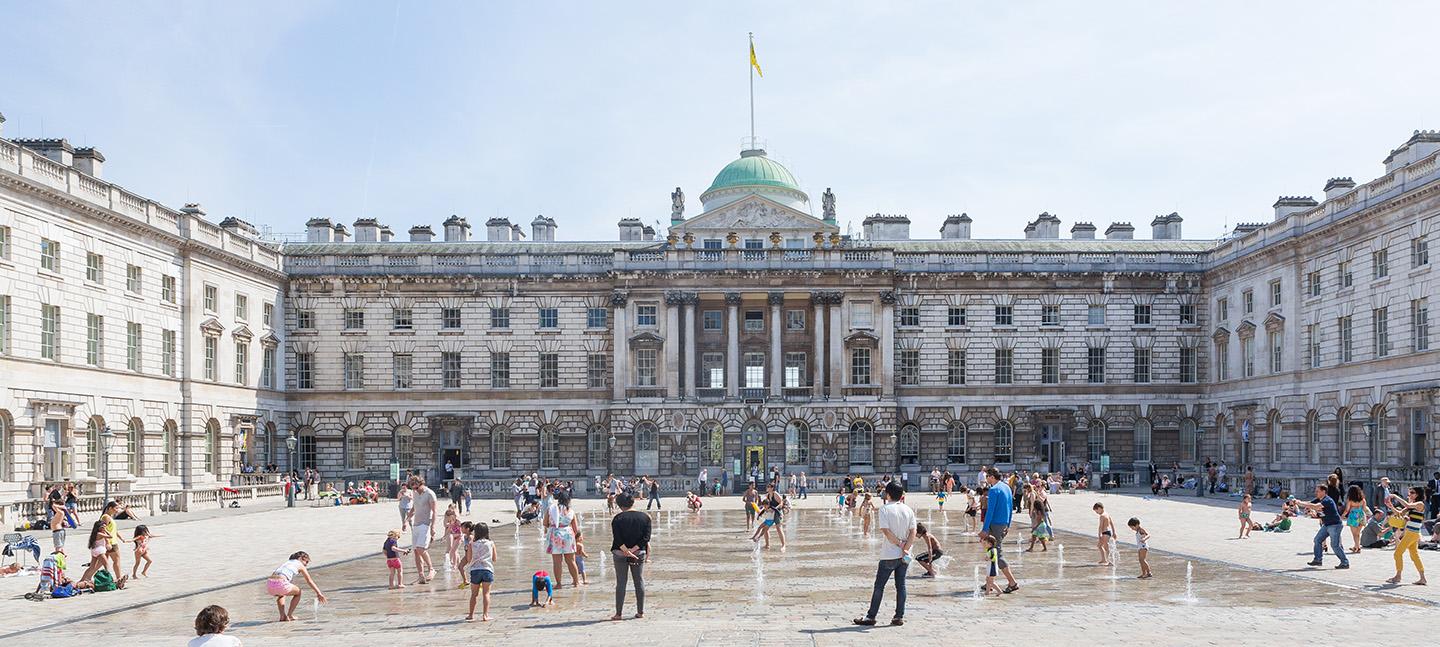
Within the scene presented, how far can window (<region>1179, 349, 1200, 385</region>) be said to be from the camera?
225 feet

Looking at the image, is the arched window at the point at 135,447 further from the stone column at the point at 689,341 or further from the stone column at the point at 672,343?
the stone column at the point at 689,341

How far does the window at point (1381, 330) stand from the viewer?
4856 cm

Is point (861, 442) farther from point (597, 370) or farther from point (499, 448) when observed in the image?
point (499, 448)

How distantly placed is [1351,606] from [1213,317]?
167 feet

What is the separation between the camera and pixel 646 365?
68812mm

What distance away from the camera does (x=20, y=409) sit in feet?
140

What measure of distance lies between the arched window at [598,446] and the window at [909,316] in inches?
689

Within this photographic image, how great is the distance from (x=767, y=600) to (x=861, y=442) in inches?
1902

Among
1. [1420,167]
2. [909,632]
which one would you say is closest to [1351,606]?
[909,632]

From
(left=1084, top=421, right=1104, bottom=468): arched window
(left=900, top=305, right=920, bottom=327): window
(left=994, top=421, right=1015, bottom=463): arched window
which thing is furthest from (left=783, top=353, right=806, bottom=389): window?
(left=1084, top=421, right=1104, bottom=468): arched window

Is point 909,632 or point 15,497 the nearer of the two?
point 909,632

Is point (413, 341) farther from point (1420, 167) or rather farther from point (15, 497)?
point (1420, 167)

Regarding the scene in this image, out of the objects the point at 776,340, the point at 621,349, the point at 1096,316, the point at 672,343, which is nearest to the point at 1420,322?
the point at 1096,316

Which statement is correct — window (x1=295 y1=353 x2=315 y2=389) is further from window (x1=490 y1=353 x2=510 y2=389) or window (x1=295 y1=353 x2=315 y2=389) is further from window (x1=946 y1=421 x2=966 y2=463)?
window (x1=946 y1=421 x2=966 y2=463)
